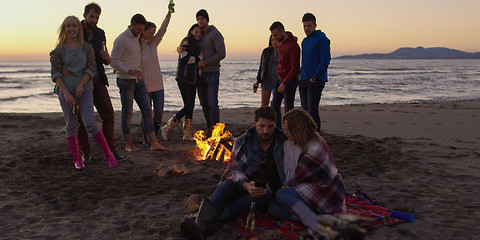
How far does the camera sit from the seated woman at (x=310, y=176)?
11.3ft

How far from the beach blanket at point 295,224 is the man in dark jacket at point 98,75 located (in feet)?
9.52

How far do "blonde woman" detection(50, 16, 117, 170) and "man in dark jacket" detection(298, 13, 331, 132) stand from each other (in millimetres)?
3381

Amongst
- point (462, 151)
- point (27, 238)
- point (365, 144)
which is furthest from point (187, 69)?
point (462, 151)

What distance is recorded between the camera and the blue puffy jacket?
21.3 feet

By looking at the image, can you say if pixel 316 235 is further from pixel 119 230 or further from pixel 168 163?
pixel 168 163

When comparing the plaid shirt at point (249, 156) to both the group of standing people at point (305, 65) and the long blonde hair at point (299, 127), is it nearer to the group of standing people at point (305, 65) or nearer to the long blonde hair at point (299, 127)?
the long blonde hair at point (299, 127)

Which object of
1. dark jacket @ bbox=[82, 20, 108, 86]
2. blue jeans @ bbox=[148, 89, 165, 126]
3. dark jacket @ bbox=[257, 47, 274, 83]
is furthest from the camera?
dark jacket @ bbox=[257, 47, 274, 83]

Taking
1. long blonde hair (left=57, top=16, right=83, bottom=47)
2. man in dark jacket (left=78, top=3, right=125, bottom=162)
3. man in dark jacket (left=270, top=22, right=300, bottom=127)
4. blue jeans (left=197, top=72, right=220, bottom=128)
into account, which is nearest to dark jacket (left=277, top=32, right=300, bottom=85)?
man in dark jacket (left=270, top=22, right=300, bottom=127)

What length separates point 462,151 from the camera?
648 cm

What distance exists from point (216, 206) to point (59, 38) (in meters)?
3.21

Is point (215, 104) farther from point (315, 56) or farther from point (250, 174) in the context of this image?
point (250, 174)

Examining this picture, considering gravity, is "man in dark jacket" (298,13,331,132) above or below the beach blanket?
above

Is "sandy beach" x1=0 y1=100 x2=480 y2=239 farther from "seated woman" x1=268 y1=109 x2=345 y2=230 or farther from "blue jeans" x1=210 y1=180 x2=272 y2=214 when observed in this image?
"seated woman" x1=268 y1=109 x2=345 y2=230

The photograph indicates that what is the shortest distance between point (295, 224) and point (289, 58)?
400 centimetres
